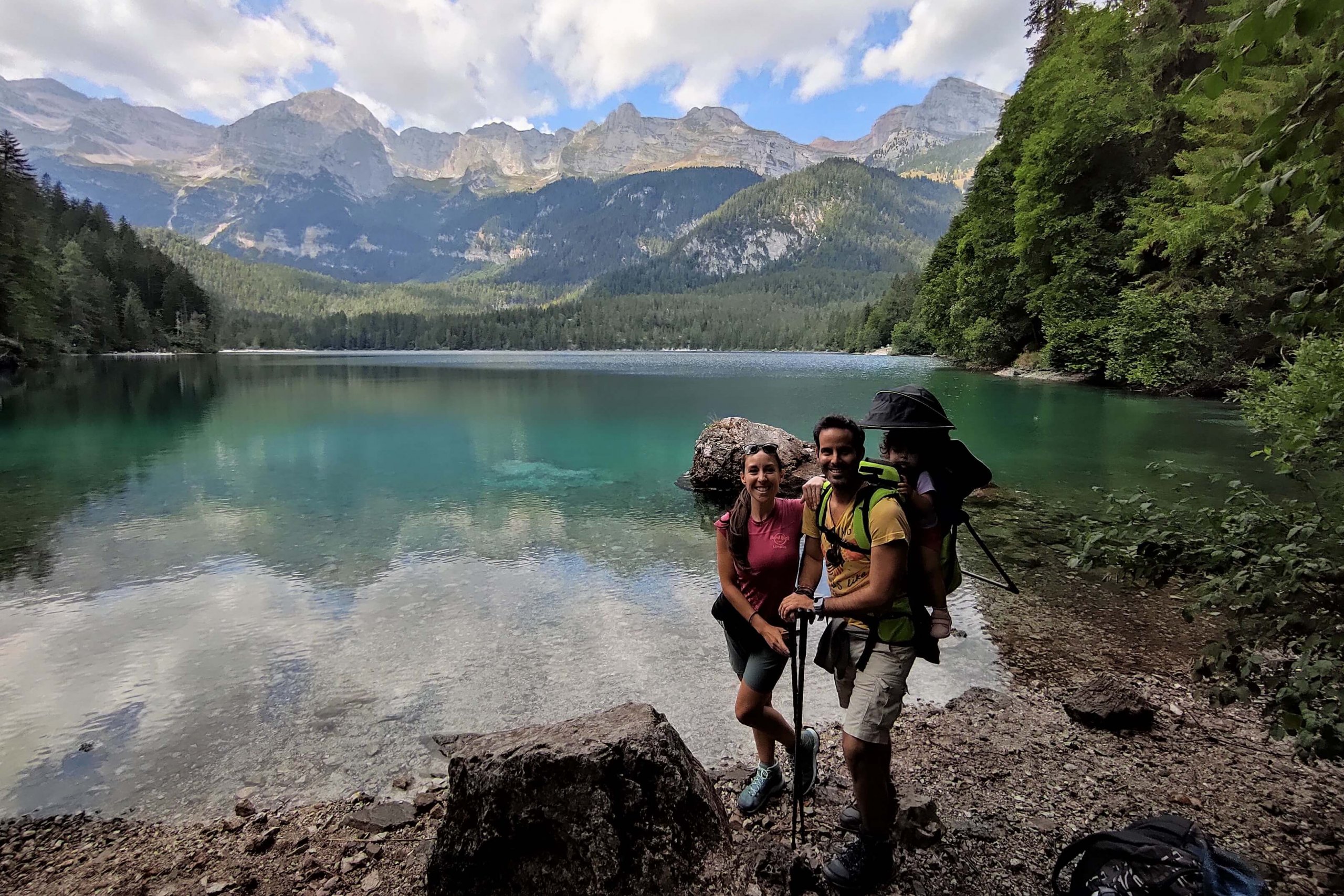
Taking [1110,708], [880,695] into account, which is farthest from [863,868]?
[1110,708]

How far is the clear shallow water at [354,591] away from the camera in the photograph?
208 inches


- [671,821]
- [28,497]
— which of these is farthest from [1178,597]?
[28,497]

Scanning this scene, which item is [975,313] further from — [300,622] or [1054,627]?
[300,622]

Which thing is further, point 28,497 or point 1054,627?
point 28,497

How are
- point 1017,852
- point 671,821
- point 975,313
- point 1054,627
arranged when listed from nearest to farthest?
point 671,821, point 1017,852, point 1054,627, point 975,313

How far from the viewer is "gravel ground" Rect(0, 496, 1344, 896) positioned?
3.35 metres

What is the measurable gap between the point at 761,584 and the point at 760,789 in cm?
137

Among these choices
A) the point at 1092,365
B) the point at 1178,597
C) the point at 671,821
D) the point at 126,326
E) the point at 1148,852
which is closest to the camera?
the point at 1148,852

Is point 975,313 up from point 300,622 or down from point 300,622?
up

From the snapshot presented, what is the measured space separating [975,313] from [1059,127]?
15.3 m

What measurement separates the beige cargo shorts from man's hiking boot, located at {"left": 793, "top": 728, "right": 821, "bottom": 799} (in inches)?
20.6

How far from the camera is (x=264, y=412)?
30.6 m

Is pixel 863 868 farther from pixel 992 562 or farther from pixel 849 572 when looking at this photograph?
pixel 992 562

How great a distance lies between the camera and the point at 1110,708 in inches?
195
